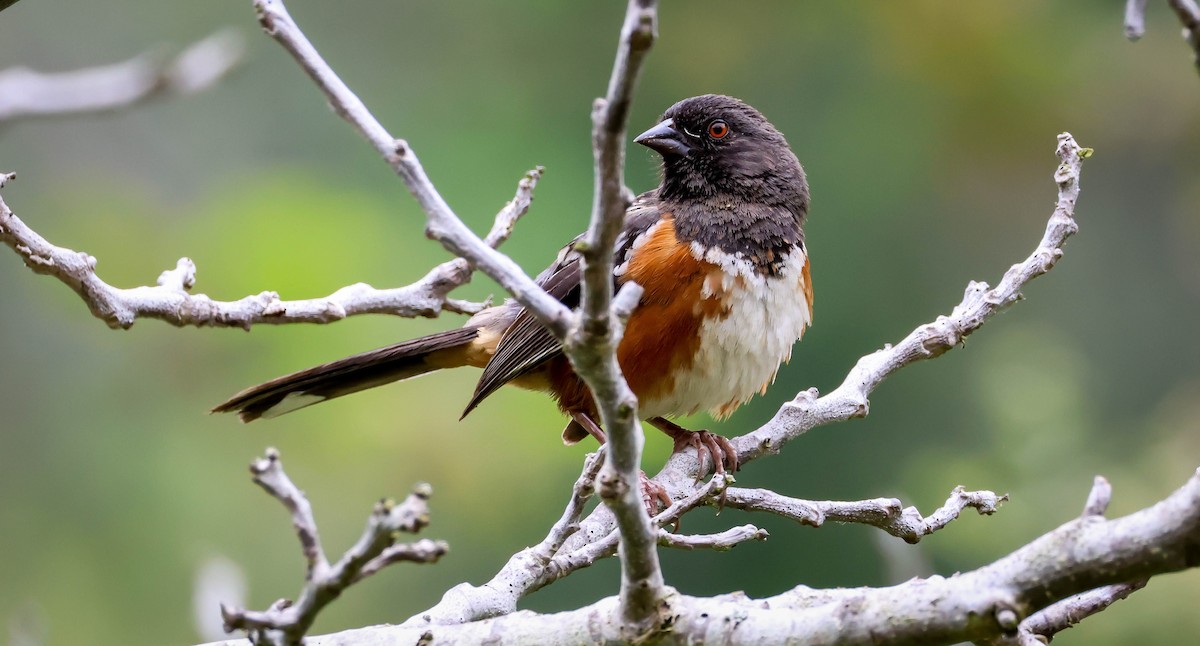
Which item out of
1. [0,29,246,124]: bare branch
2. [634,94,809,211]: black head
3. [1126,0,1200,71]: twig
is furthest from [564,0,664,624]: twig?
[634,94,809,211]: black head

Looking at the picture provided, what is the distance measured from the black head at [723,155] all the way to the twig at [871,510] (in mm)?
1181

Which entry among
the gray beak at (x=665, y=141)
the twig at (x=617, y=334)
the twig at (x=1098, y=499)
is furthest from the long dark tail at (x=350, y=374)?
the twig at (x=1098, y=499)

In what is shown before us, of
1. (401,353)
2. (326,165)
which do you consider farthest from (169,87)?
(326,165)

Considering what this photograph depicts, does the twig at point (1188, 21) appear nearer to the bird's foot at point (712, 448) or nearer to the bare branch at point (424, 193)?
the bare branch at point (424, 193)

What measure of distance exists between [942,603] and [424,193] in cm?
83

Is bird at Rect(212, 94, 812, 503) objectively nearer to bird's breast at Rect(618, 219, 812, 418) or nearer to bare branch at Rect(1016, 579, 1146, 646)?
bird's breast at Rect(618, 219, 812, 418)

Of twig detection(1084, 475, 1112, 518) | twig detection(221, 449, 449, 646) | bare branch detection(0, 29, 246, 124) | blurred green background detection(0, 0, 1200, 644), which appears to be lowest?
twig detection(221, 449, 449, 646)

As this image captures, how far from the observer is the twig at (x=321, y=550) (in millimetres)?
1399

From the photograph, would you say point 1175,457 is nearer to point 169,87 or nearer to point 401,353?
point 401,353

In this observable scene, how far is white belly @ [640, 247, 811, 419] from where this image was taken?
3.25 metres

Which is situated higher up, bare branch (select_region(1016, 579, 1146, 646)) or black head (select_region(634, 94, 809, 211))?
black head (select_region(634, 94, 809, 211))

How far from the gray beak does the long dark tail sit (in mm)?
768

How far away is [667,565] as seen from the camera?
21.1 ft

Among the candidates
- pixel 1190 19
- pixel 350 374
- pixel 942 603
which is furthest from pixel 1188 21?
pixel 350 374
